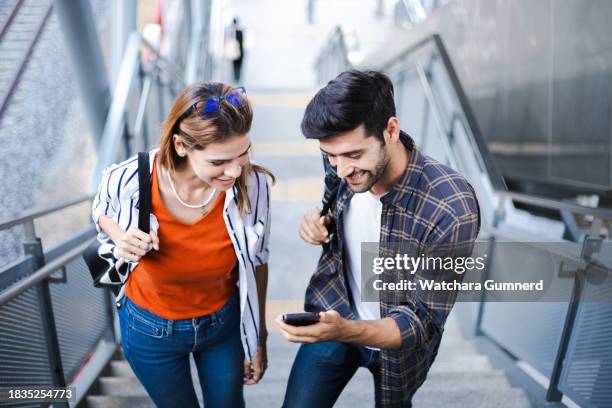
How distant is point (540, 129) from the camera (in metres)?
4.92

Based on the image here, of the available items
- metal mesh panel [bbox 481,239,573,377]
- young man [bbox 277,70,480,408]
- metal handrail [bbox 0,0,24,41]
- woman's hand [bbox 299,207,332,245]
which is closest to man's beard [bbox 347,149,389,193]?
young man [bbox 277,70,480,408]

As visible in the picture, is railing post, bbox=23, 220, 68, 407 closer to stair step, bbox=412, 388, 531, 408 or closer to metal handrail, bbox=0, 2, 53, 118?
metal handrail, bbox=0, 2, 53, 118

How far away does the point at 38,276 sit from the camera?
5.91 ft

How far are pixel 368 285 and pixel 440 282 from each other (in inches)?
12.7

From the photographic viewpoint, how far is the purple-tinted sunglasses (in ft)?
4.53

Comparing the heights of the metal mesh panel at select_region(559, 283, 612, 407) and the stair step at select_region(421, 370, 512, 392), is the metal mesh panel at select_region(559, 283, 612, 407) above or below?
above

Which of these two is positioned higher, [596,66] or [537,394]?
[596,66]

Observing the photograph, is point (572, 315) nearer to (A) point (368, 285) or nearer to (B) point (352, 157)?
(A) point (368, 285)

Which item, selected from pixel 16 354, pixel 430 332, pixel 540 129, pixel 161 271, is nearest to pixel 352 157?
pixel 430 332

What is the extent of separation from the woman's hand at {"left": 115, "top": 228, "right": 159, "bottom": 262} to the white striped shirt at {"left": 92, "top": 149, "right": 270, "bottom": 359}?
81 mm

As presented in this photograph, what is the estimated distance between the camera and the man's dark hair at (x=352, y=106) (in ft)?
4.50

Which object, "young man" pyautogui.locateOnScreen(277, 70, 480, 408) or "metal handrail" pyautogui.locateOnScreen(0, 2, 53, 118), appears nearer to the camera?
"young man" pyautogui.locateOnScreen(277, 70, 480, 408)

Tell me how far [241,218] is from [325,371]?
657 mm

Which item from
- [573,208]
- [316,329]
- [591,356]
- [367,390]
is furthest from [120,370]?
[573,208]
